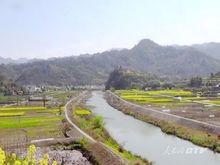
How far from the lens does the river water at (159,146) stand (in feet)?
89.7

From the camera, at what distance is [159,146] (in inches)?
1315

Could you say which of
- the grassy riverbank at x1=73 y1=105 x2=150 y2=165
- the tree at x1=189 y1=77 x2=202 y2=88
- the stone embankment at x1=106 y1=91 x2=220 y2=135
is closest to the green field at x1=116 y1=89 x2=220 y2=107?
the stone embankment at x1=106 y1=91 x2=220 y2=135

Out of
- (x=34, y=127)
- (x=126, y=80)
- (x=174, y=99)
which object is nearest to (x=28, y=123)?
(x=34, y=127)

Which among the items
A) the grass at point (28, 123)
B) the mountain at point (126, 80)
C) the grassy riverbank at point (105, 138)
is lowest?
the mountain at point (126, 80)

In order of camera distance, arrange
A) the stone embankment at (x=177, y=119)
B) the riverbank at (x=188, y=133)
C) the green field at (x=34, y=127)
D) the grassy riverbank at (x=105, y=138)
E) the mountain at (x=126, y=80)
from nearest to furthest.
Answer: the grassy riverbank at (x=105, y=138) < the riverbank at (x=188, y=133) < the green field at (x=34, y=127) < the stone embankment at (x=177, y=119) < the mountain at (x=126, y=80)

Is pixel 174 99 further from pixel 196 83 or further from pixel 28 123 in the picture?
pixel 196 83

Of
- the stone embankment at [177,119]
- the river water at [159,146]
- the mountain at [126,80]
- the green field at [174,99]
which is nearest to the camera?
the river water at [159,146]

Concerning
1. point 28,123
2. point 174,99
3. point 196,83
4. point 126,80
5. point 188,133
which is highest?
point 188,133

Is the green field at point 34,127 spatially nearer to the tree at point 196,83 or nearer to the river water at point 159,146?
the river water at point 159,146

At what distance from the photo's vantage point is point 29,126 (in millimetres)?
43125

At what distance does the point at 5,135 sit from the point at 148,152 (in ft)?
41.2

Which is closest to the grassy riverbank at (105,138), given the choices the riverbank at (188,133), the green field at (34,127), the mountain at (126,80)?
the green field at (34,127)

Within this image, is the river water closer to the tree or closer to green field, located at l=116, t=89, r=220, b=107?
green field, located at l=116, t=89, r=220, b=107

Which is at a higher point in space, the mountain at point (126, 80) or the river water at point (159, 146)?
the river water at point (159, 146)
